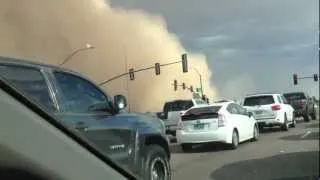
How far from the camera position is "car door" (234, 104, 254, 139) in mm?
21406

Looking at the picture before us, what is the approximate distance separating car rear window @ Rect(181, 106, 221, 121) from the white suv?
7990 mm

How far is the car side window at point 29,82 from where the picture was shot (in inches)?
100

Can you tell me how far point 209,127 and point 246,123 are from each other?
97.9 inches

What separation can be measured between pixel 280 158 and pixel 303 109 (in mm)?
23258

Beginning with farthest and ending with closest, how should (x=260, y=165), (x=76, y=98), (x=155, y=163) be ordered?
(x=260, y=165), (x=155, y=163), (x=76, y=98)

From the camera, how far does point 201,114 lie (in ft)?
66.2

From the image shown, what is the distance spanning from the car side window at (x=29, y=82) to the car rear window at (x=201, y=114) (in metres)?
16.7

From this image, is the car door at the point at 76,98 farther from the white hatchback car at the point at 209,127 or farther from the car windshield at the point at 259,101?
the car windshield at the point at 259,101

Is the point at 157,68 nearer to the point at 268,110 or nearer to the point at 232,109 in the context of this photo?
the point at 232,109

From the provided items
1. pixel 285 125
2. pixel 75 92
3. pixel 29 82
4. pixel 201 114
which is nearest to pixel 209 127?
pixel 201 114

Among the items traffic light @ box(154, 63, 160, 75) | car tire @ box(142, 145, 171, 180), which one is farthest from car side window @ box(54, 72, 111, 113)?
car tire @ box(142, 145, 171, 180)

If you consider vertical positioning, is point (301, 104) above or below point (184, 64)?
below

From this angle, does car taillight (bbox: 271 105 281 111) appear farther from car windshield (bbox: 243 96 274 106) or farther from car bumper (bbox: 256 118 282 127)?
car bumper (bbox: 256 118 282 127)

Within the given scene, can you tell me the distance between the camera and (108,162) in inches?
105
